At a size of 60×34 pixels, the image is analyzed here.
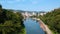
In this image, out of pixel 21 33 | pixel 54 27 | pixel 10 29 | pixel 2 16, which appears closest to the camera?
pixel 10 29

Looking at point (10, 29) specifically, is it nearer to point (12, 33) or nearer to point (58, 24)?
point (12, 33)

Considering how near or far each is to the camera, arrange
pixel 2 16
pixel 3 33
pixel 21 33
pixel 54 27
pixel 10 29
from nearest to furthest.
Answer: pixel 3 33, pixel 10 29, pixel 21 33, pixel 2 16, pixel 54 27

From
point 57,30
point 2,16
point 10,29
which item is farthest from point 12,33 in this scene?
point 57,30

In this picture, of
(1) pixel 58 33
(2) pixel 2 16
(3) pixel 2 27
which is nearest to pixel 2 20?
(2) pixel 2 16

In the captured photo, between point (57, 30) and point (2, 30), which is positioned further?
point (57, 30)

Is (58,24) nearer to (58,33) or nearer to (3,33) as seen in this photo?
(58,33)

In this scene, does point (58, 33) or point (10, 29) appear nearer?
point (10, 29)

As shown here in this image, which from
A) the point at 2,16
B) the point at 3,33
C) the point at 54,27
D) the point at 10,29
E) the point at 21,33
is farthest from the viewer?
the point at 54,27

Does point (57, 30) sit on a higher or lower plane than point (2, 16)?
lower

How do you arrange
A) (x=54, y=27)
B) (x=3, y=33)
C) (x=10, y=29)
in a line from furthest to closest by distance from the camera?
(x=54, y=27), (x=10, y=29), (x=3, y=33)
